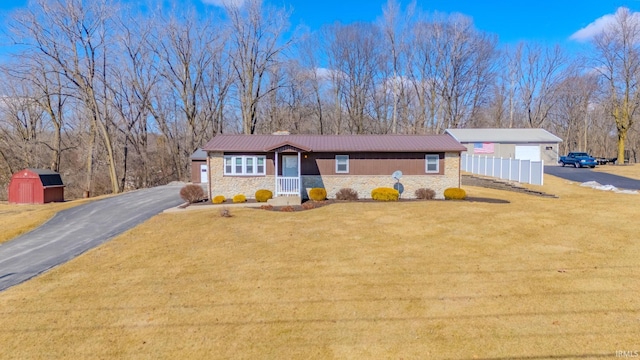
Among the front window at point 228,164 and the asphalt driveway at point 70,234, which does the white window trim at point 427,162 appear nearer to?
the front window at point 228,164

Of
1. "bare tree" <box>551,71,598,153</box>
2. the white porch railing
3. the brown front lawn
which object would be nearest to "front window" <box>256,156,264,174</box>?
the white porch railing

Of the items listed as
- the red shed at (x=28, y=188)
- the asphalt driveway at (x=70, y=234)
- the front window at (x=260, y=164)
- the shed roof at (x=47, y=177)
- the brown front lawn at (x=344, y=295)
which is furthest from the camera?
the shed roof at (x=47, y=177)

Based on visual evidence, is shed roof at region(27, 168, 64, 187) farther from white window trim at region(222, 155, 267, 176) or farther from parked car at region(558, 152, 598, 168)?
parked car at region(558, 152, 598, 168)

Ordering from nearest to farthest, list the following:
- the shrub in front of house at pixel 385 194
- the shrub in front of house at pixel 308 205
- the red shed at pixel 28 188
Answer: the shrub in front of house at pixel 308 205 < the shrub in front of house at pixel 385 194 < the red shed at pixel 28 188

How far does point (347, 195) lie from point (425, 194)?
4.70 meters

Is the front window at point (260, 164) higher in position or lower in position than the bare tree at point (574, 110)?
lower

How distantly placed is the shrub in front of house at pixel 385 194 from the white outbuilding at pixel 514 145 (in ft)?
66.2

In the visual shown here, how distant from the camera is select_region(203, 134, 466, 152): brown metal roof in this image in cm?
2006

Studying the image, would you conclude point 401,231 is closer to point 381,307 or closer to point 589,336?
point 381,307

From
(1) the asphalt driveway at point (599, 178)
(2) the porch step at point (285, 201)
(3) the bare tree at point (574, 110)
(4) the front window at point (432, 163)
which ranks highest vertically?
(3) the bare tree at point (574, 110)

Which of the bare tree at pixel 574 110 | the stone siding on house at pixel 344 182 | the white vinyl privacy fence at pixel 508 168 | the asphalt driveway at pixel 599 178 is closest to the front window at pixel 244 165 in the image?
the stone siding on house at pixel 344 182

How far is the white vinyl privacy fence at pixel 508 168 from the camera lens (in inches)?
922

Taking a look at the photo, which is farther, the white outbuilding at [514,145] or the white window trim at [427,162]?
the white outbuilding at [514,145]

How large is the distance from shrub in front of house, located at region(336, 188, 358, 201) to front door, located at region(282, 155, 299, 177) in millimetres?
2907
